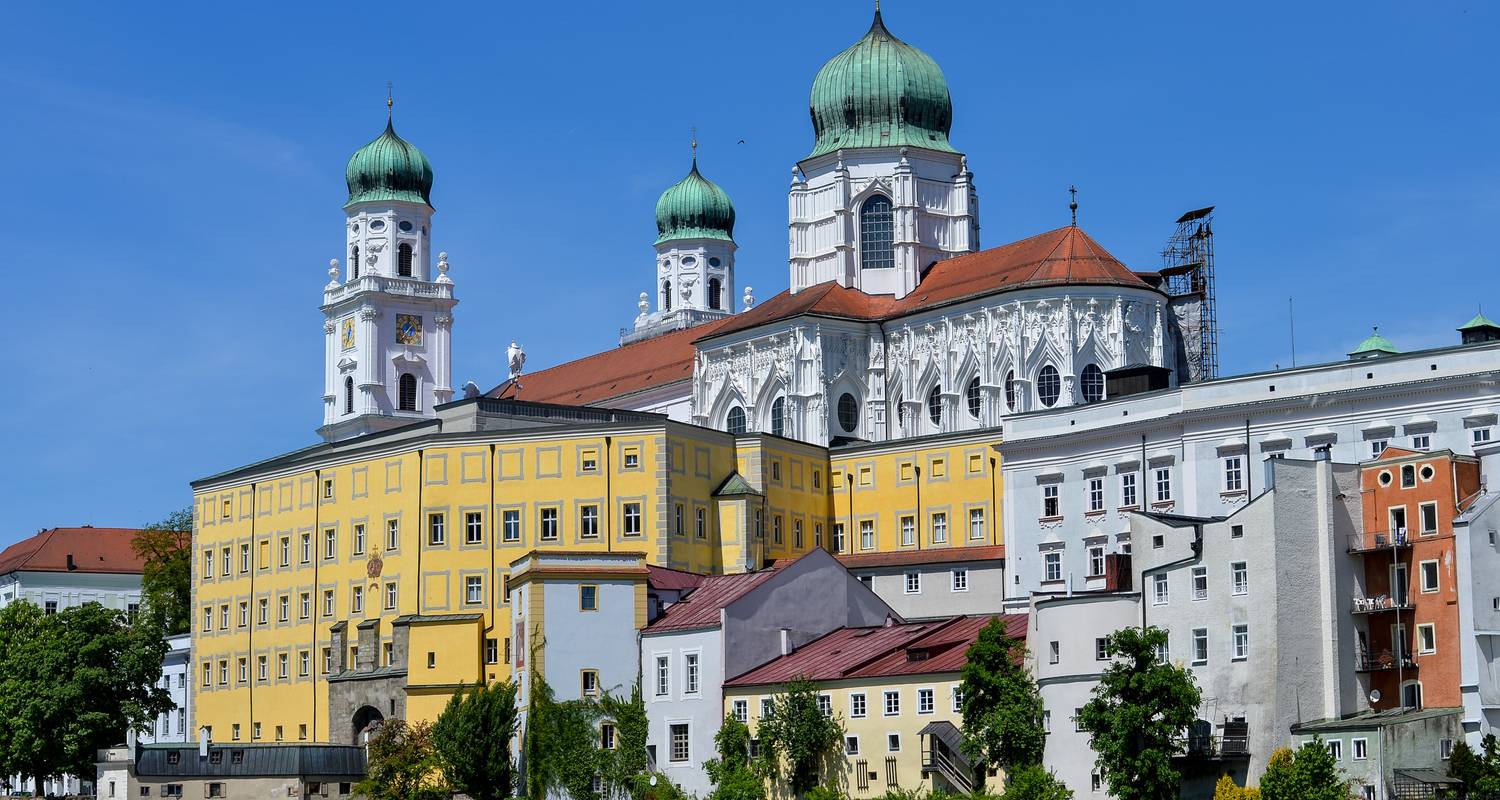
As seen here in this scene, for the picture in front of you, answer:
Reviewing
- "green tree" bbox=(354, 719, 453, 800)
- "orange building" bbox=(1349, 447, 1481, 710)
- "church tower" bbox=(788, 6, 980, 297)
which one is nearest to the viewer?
"orange building" bbox=(1349, 447, 1481, 710)

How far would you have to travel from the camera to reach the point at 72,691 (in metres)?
102

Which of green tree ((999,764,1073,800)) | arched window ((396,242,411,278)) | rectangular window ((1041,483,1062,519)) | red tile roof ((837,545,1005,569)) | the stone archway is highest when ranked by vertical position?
arched window ((396,242,411,278))

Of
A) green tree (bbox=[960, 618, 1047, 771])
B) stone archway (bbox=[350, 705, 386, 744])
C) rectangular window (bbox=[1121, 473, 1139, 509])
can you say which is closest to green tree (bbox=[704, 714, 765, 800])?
green tree (bbox=[960, 618, 1047, 771])

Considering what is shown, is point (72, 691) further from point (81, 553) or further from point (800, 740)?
point (81, 553)

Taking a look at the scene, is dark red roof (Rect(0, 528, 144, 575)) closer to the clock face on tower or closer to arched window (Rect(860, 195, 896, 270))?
the clock face on tower

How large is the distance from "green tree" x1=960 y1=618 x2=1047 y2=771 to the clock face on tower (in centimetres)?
9564

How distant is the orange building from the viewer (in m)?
73.2

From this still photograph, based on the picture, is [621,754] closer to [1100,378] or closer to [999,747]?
[999,747]

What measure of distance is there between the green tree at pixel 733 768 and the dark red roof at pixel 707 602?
4.97 meters

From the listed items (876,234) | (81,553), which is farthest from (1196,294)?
(81,553)

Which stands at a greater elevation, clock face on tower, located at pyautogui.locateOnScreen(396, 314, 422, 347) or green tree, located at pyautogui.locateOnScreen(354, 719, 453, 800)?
clock face on tower, located at pyautogui.locateOnScreen(396, 314, 422, 347)

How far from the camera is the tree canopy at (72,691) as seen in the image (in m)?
102

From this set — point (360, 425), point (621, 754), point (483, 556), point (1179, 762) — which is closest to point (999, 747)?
point (1179, 762)

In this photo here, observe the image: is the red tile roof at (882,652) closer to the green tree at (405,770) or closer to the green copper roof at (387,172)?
the green tree at (405,770)
